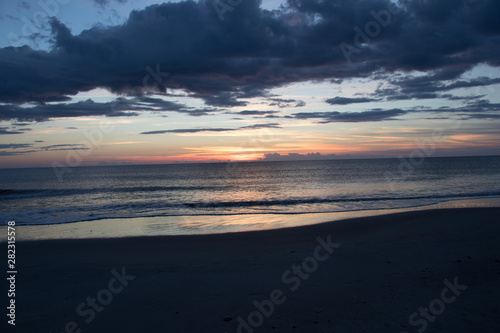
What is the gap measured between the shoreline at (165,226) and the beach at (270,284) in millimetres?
2449

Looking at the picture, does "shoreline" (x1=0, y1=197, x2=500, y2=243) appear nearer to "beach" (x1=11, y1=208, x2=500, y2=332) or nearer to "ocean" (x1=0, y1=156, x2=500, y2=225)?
"ocean" (x1=0, y1=156, x2=500, y2=225)

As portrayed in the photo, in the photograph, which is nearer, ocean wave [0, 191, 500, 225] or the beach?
the beach

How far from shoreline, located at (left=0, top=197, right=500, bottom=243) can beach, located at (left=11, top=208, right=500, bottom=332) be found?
2.45 m

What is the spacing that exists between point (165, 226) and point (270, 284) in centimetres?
1013

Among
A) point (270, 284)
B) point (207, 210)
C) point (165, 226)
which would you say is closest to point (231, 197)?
point (207, 210)

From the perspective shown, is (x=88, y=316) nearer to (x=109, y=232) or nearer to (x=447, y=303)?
(x=447, y=303)

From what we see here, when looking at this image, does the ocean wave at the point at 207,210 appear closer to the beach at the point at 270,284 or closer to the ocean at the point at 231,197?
the ocean at the point at 231,197

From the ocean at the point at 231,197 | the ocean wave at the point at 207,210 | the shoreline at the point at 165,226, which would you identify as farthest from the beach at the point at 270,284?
the ocean at the point at 231,197

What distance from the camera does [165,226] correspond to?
15.7m

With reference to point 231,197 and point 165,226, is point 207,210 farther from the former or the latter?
point 231,197

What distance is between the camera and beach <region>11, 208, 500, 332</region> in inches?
207

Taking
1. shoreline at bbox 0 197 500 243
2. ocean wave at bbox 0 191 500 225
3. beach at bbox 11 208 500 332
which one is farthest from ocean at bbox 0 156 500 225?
beach at bbox 11 208 500 332

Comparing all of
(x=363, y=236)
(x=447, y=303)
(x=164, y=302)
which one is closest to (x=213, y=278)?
(x=164, y=302)

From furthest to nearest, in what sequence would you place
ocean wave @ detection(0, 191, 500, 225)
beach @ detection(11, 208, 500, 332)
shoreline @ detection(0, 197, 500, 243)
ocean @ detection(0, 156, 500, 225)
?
ocean @ detection(0, 156, 500, 225)
ocean wave @ detection(0, 191, 500, 225)
shoreline @ detection(0, 197, 500, 243)
beach @ detection(11, 208, 500, 332)
